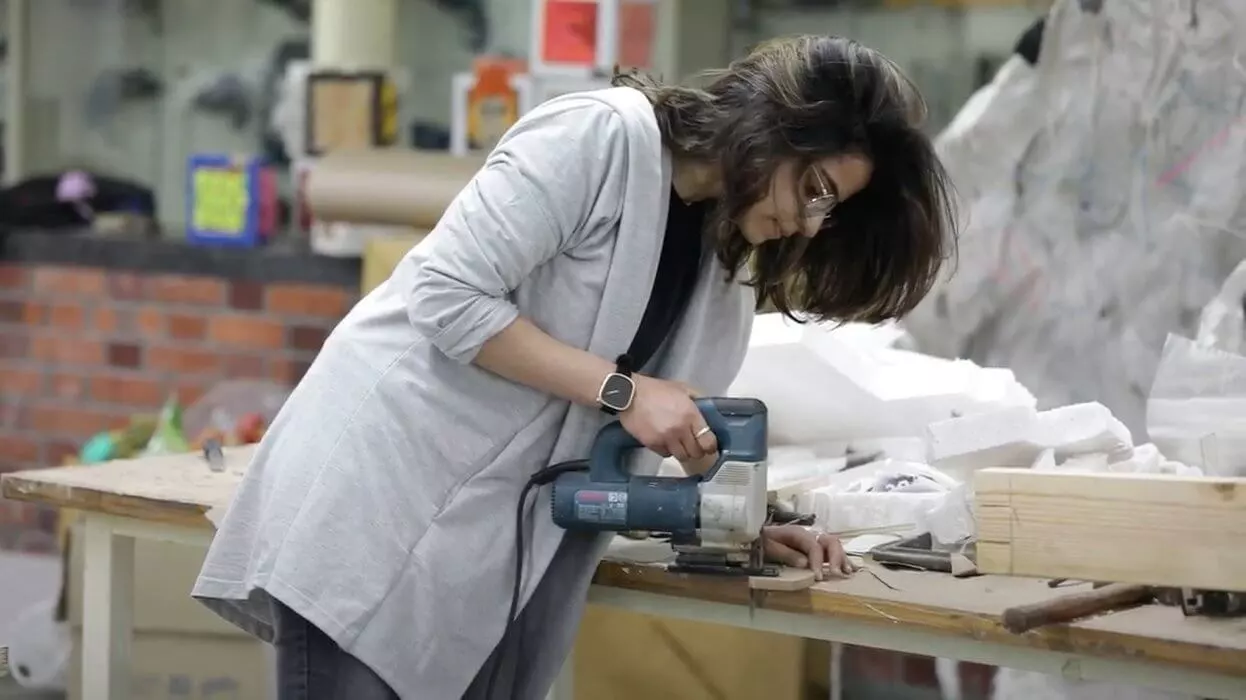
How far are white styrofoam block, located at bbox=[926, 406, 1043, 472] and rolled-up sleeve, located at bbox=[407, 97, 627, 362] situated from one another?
2.25ft

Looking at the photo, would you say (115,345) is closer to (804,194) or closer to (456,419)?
(456,419)

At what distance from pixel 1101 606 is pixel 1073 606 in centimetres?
4

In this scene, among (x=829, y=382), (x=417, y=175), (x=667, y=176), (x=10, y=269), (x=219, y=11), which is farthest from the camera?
(x=219, y=11)

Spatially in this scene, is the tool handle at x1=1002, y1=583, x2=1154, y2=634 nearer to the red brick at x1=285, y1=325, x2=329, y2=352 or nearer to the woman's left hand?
the woman's left hand

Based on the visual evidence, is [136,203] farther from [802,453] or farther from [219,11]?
[802,453]

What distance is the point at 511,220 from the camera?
1.74 meters

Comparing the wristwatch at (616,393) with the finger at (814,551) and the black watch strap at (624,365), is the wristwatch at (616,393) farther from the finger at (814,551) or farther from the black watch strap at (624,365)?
the finger at (814,551)

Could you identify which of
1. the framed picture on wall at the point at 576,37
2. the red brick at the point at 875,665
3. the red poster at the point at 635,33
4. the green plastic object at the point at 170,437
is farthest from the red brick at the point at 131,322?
the red brick at the point at 875,665

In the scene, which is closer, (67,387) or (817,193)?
(817,193)

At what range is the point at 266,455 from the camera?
1906 millimetres

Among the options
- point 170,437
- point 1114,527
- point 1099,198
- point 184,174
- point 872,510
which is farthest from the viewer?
point 184,174

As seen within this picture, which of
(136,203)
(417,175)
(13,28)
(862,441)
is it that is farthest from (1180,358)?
(13,28)

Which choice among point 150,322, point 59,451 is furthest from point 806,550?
point 59,451

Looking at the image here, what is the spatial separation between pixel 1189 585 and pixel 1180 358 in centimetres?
87
